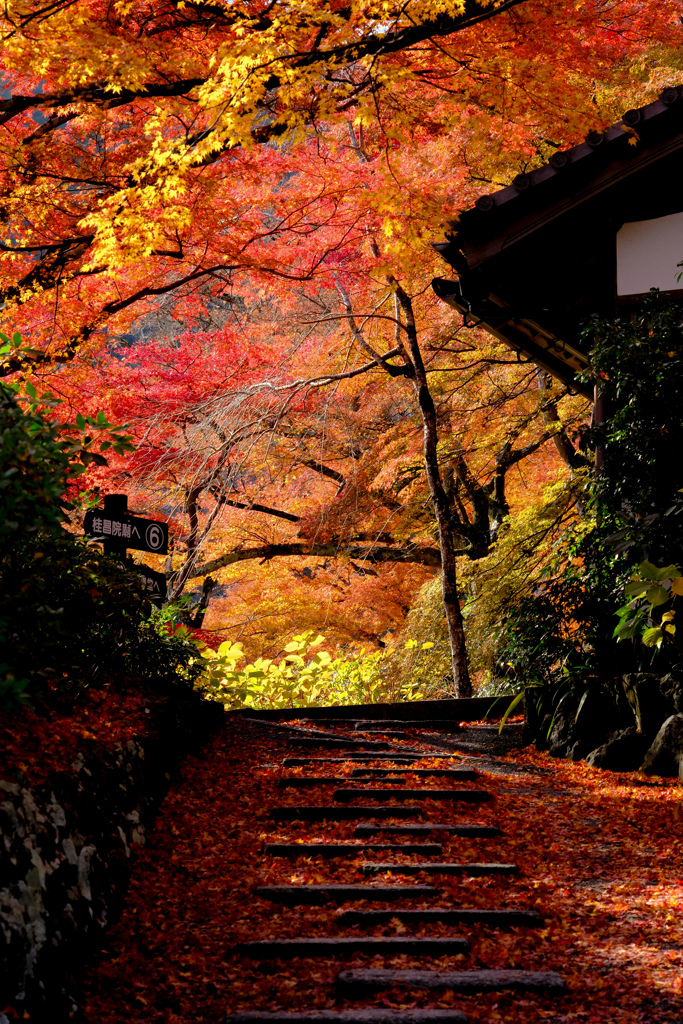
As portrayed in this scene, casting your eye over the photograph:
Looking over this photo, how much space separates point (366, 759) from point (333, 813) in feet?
6.09

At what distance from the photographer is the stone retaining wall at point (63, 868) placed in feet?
8.79

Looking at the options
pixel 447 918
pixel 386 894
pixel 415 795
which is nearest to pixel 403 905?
pixel 386 894

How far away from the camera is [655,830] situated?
16.4 feet

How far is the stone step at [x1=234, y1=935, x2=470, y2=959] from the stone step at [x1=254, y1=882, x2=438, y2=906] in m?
0.57

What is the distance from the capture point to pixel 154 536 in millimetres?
7812

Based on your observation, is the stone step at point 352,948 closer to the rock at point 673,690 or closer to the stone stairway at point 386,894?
the stone stairway at point 386,894

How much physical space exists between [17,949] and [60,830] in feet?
2.22

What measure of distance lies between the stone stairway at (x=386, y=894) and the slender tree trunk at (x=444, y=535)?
4487 mm

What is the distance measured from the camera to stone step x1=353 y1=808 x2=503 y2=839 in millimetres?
A: 4902

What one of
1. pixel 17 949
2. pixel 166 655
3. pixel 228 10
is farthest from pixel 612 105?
pixel 17 949

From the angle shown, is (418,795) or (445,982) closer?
(445,982)

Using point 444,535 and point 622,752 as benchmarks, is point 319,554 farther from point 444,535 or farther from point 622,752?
point 622,752

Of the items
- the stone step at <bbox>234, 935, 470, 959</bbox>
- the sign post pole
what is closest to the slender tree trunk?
the sign post pole

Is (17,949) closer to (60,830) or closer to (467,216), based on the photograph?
(60,830)
